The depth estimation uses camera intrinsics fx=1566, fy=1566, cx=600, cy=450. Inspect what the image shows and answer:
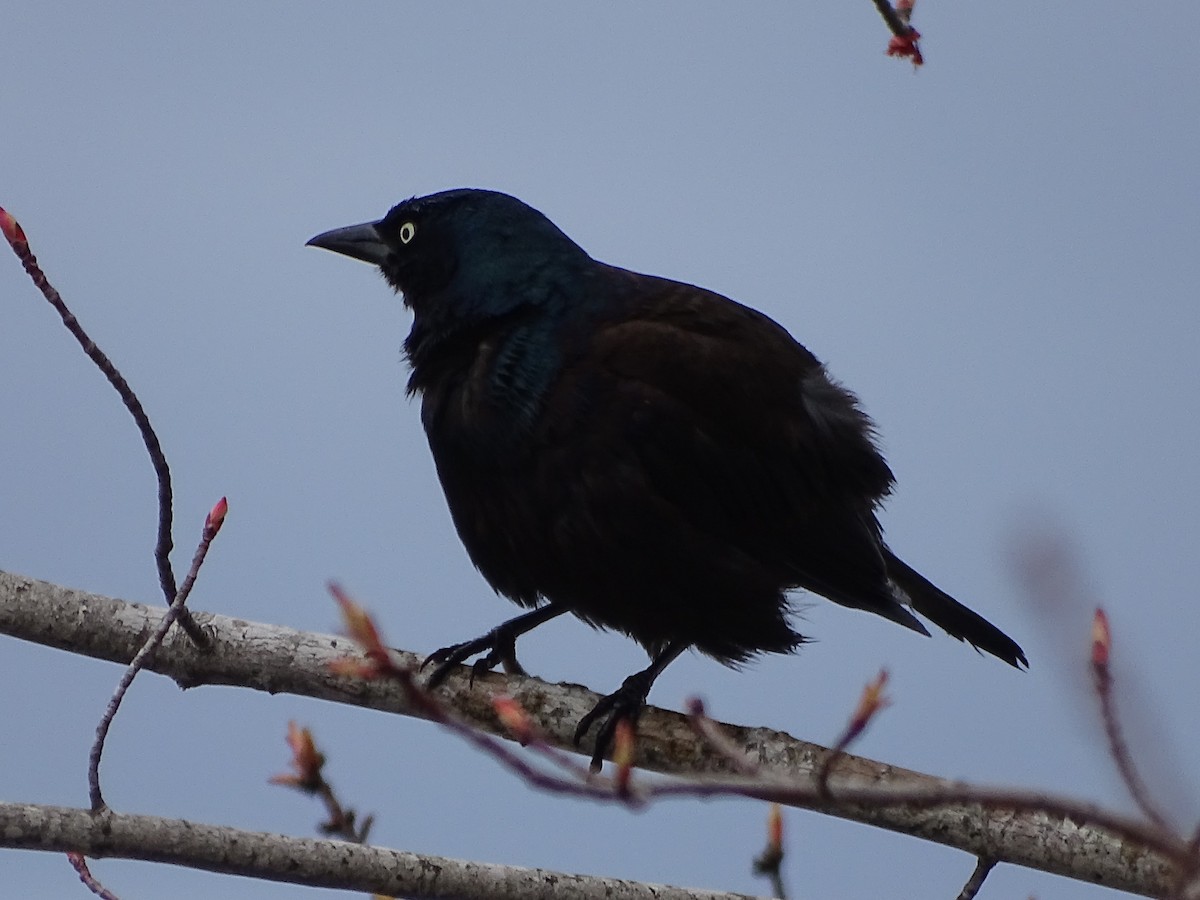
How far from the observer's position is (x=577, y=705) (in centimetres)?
358

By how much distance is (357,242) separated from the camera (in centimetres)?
449

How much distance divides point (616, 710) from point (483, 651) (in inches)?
18.4

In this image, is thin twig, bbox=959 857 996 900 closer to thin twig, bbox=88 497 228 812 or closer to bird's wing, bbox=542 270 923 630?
bird's wing, bbox=542 270 923 630

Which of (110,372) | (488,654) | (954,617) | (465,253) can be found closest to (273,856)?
(110,372)

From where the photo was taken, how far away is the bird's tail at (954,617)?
423 cm

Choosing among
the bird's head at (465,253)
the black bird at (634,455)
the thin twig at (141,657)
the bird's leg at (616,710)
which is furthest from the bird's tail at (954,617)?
the thin twig at (141,657)

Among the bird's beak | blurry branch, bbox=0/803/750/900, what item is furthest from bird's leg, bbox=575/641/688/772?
the bird's beak

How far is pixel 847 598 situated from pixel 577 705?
0.80 m

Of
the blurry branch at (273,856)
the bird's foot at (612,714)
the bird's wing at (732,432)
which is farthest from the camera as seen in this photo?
the bird's wing at (732,432)

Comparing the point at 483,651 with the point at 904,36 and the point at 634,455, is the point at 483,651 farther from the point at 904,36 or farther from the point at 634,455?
the point at 904,36

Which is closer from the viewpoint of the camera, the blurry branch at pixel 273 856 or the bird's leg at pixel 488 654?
the blurry branch at pixel 273 856

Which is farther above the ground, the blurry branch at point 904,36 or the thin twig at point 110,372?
the blurry branch at point 904,36

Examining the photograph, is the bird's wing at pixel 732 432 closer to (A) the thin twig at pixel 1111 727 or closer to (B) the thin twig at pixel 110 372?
(B) the thin twig at pixel 110 372

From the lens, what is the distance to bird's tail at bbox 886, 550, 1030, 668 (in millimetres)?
4230
